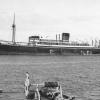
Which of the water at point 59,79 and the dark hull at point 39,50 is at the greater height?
the dark hull at point 39,50

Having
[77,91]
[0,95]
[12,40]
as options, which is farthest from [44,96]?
[12,40]

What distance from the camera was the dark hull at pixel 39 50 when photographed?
14296 centimetres

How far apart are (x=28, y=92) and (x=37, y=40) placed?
13688cm

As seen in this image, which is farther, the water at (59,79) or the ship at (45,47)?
the ship at (45,47)

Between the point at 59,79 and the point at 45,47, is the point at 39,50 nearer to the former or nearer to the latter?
the point at 45,47

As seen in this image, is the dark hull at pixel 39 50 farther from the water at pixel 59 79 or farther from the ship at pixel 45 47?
the water at pixel 59 79

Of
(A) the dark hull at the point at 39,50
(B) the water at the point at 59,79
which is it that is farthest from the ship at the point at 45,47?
(B) the water at the point at 59,79

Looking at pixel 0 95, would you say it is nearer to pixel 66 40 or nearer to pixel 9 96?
pixel 9 96

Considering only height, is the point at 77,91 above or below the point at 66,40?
below

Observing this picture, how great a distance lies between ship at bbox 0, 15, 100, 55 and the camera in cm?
14488

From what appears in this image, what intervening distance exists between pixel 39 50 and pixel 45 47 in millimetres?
4158

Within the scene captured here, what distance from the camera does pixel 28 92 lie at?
28016 mm

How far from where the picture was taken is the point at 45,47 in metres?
157

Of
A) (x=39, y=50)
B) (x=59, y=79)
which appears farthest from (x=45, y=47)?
(x=59, y=79)
